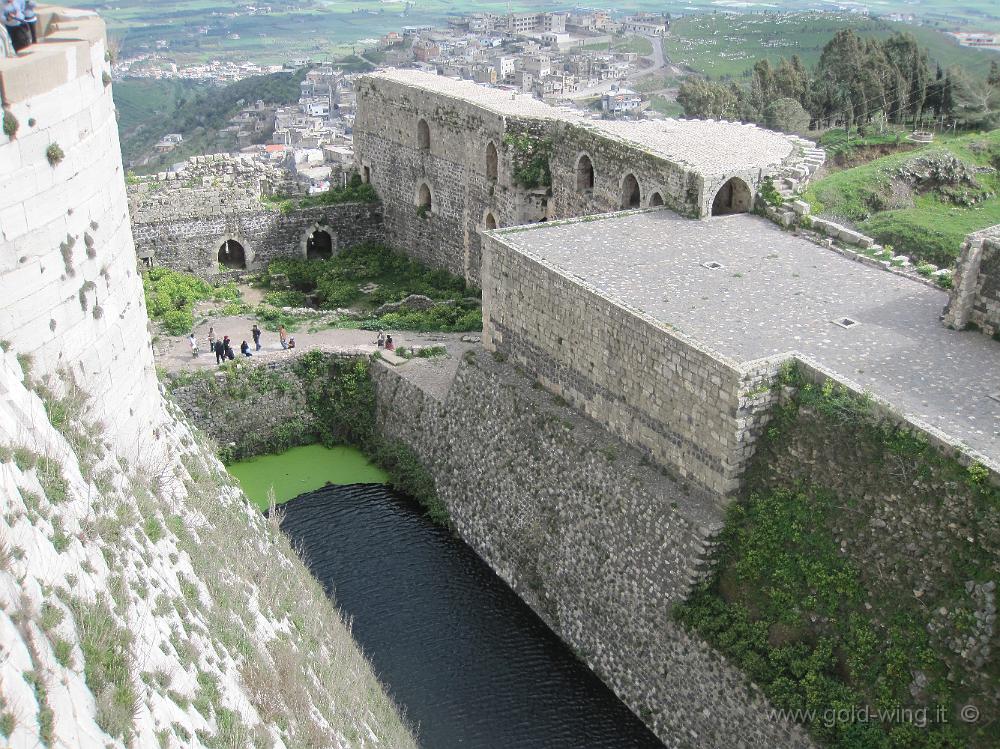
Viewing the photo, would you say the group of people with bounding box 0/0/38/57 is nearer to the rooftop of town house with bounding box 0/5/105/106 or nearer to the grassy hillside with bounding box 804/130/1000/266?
the rooftop of town house with bounding box 0/5/105/106

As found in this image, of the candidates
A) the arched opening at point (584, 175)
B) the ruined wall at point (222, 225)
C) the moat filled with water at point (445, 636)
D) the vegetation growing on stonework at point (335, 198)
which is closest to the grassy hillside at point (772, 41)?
the vegetation growing on stonework at point (335, 198)

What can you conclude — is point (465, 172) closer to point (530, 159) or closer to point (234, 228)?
point (530, 159)

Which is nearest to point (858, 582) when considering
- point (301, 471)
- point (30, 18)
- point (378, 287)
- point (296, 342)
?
point (30, 18)

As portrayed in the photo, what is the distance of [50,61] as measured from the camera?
878cm

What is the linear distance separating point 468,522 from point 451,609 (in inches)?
74.2

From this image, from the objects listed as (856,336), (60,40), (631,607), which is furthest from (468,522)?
(60,40)

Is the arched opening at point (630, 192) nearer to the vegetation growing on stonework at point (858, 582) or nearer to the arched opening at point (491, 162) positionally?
the arched opening at point (491, 162)

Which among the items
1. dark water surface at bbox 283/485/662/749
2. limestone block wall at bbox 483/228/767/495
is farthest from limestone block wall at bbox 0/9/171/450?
limestone block wall at bbox 483/228/767/495

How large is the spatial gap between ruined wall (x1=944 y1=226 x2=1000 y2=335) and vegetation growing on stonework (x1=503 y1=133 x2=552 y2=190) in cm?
1040

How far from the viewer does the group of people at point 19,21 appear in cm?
999

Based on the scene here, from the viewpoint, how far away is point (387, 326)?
2312 cm

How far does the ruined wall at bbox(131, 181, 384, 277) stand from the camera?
26.5 meters

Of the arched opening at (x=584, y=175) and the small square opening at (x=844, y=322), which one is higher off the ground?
the arched opening at (x=584, y=175)

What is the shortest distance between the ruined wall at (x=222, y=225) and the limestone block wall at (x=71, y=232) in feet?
52.0
